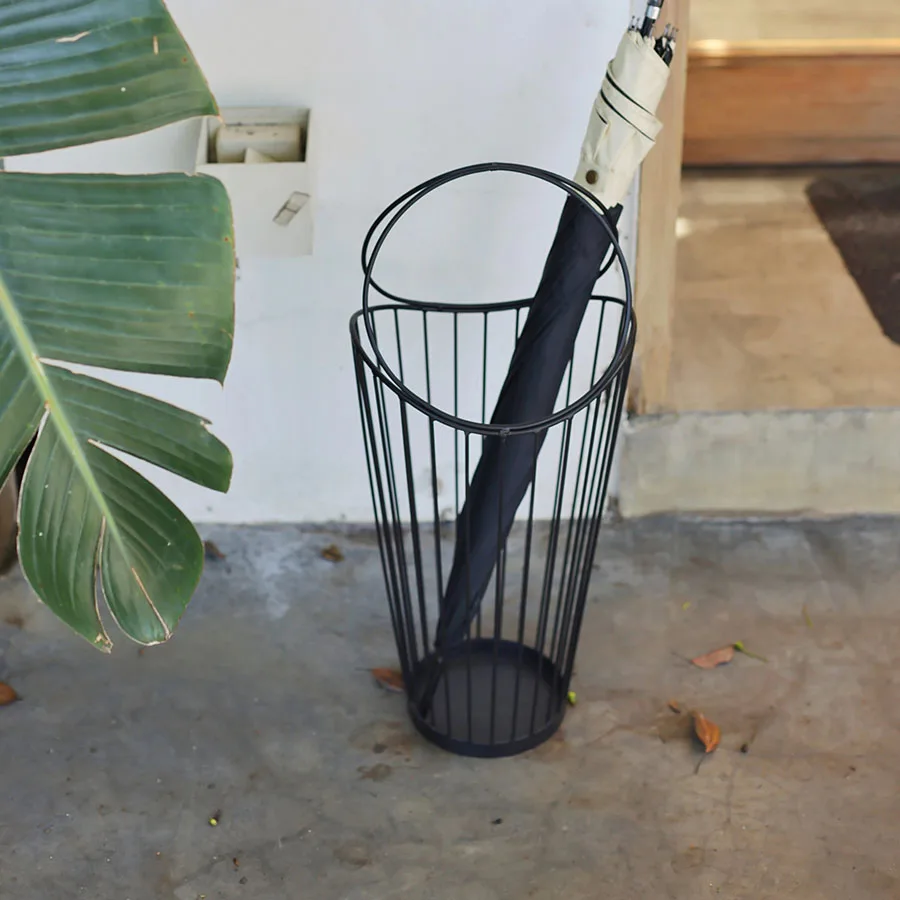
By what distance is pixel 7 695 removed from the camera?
4.80 ft

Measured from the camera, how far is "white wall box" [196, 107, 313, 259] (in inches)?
52.4

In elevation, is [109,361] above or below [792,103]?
above

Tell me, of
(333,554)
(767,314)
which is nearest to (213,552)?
(333,554)

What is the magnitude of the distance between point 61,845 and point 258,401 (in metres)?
0.71

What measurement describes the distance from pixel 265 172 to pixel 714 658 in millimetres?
942

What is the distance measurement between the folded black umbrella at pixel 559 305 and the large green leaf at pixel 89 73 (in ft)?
1.47

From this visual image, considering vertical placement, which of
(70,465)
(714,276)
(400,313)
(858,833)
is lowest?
(858,833)

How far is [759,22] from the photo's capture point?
106 inches

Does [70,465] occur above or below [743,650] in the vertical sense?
above

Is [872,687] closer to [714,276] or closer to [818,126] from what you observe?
[714,276]

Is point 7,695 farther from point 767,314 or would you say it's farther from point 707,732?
point 767,314

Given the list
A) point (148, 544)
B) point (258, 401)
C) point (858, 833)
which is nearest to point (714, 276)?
point (258, 401)

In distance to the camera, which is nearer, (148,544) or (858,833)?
(148,544)

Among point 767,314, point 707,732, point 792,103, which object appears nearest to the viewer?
point 707,732
